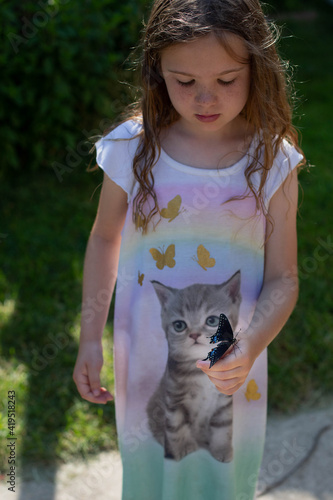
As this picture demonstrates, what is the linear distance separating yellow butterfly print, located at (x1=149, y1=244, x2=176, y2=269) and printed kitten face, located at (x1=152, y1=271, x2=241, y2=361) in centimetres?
5

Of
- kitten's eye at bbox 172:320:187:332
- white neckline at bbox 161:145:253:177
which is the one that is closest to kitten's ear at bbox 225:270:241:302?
kitten's eye at bbox 172:320:187:332

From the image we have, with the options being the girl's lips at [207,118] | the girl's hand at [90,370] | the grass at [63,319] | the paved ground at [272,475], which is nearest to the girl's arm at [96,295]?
the girl's hand at [90,370]

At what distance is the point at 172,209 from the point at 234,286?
259mm

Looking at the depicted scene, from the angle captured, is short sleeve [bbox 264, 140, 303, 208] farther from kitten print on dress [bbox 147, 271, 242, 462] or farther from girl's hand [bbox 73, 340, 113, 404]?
girl's hand [bbox 73, 340, 113, 404]

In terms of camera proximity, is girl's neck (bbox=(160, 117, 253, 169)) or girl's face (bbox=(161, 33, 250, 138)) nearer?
girl's face (bbox=(161, 33, 250, 138))

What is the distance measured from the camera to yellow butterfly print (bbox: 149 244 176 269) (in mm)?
1469

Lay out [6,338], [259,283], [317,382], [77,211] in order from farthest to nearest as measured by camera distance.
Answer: [77,211], [6,338], [317,382], [259,283]

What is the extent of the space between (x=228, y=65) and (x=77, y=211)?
320 cm

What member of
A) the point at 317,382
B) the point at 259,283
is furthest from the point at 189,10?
the point at 317,382

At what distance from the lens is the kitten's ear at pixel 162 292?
4.83ft

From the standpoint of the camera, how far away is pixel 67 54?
12.8ft

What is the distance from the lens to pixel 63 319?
3271 mm

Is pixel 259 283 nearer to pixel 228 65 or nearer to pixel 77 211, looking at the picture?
pixel 228 65

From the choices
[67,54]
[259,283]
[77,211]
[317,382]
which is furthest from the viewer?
[77,211]
